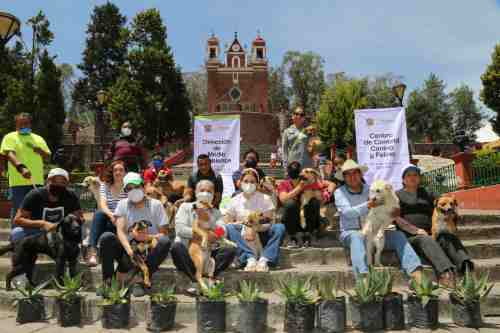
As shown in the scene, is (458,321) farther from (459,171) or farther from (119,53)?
(119,53)

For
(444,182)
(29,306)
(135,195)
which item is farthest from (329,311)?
(444,182)

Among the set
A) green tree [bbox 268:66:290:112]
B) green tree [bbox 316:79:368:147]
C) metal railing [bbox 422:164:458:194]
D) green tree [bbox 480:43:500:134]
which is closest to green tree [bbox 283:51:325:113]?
green tree [bbox 268:66:290:112]

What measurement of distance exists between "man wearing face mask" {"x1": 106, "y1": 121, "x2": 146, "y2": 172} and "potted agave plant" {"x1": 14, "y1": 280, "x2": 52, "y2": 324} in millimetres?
3269

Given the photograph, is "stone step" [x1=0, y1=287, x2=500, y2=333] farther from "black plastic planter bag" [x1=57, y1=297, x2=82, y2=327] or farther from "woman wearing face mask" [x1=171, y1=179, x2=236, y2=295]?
"woman wearing face mask" [x1=171, y1=179, x2=236, y2=295]

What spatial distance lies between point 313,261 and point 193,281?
1718 millimetres

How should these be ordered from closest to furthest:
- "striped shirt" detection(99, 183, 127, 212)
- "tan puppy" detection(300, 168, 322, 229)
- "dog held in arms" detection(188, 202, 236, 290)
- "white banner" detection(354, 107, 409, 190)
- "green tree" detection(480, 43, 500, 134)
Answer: "dog held in arms" detection(188, 202, 236, 290) → "striped shirt" detection(99, 183, 127, 212) → "tan puppy" detection(300, 168, 322, 229) → "white banner" detection(354, 107, 409, 190) → "green tree" detection(480, 43, 500, 134)

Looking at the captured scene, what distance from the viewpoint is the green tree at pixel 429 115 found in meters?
55.8

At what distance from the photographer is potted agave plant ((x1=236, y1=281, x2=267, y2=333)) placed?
4.33 meters

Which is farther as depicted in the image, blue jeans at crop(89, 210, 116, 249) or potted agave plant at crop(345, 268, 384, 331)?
blue jeans at crop(89, 210, 116, 249)

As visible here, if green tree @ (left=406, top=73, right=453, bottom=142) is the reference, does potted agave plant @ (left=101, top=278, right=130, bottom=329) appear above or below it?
below

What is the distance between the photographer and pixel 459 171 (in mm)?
12039

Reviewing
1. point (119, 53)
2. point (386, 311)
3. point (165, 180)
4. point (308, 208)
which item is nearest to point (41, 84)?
point (119, 53)

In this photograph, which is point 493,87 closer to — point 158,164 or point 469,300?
point 158,164

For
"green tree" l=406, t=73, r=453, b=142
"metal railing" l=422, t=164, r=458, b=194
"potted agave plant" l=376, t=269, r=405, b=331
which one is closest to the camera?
"potted agave plant" l=376, t=269, r=405, b=331
